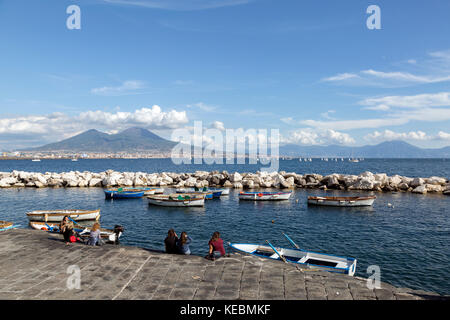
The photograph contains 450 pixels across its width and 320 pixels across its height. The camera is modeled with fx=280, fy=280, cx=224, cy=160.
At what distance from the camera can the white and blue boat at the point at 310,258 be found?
53.0 feet

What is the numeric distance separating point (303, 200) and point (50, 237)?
3703 cm

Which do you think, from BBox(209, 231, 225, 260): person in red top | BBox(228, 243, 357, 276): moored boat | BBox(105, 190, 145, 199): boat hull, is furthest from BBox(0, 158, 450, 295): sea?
BBox(209, 231, 225, 260): person in red top

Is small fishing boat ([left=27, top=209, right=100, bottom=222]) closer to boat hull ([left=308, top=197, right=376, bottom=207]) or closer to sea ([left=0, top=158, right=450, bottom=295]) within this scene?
sea ([left=0, top=158, right=450, bottom=295])

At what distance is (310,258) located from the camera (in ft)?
59.0

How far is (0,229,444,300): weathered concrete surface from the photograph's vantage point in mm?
8016

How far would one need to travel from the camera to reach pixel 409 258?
1969 centimetres

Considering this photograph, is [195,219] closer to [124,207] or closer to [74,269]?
[124,207]

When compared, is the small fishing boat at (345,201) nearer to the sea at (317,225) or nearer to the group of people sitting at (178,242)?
the sea at (317,225)

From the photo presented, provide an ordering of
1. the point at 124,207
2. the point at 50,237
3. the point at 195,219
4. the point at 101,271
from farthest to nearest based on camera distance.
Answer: the point at 124,207, the point at 195,219, the point at 50,237, the point at 101,271

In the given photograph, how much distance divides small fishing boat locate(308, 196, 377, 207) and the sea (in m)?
1.22

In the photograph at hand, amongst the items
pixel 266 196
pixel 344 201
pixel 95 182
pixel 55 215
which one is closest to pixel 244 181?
pixel 266 196

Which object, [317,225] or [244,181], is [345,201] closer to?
[317,225]


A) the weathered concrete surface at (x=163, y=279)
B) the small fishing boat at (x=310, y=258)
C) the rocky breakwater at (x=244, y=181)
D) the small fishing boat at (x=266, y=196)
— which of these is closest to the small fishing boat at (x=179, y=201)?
the small fishing boat at (x=266, y=196)
